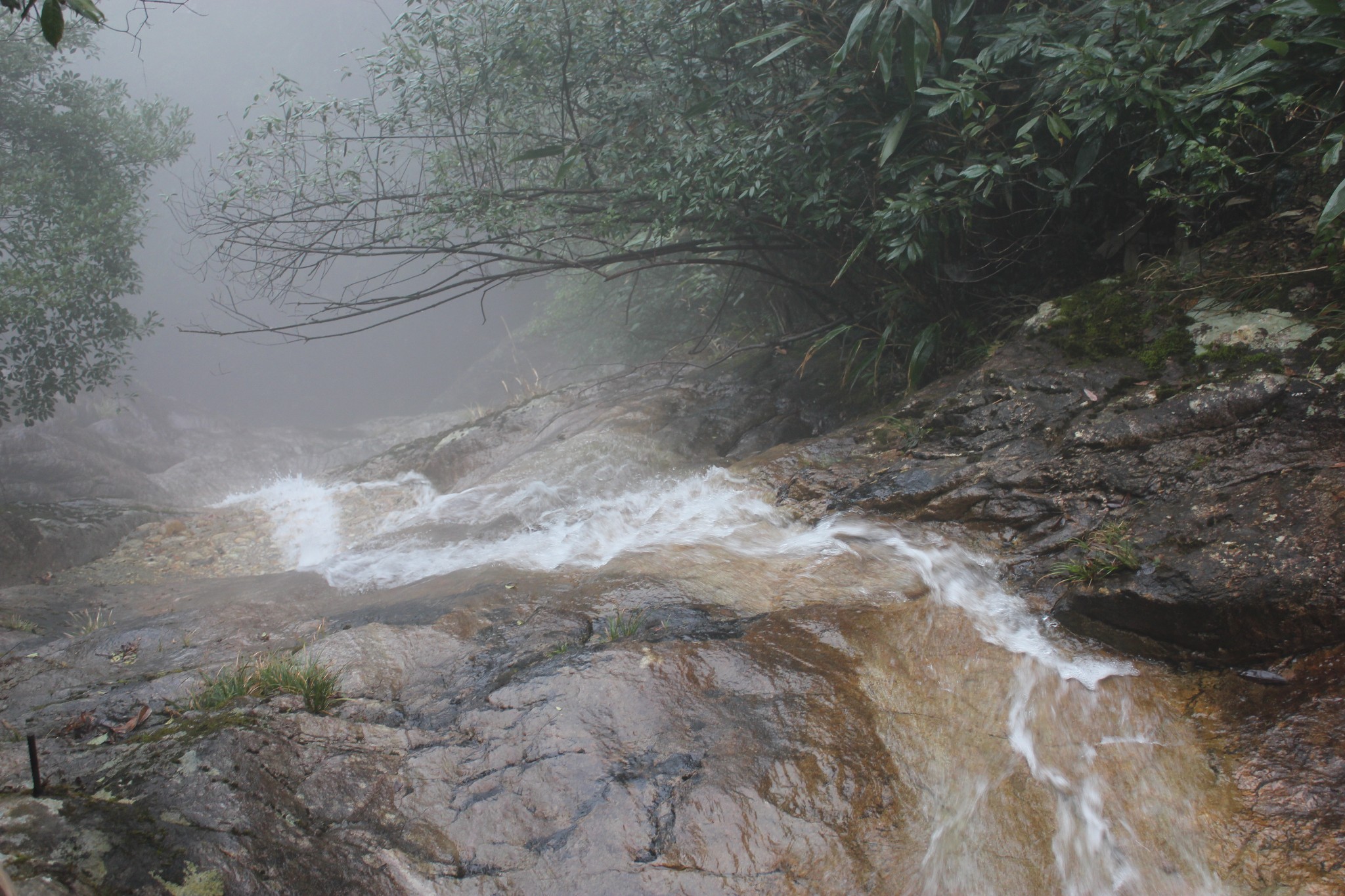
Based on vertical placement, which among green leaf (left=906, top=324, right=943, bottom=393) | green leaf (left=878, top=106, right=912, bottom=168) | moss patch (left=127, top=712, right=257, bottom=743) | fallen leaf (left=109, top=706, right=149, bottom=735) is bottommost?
fallen leaf (left=109, top=706, right=149, bottom=735)

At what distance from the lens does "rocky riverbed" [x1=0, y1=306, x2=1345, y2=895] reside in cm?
212

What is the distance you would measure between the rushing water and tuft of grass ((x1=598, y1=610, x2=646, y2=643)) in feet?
1.58

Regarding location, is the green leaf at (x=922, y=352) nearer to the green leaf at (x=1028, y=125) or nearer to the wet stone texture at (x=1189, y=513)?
the wet stone texture at (x=1189, y=513)

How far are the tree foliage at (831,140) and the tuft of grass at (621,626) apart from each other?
2.42 meters

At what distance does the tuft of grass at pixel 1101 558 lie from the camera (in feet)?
10.4

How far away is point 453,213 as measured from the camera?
19.2ft

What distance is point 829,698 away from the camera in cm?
279

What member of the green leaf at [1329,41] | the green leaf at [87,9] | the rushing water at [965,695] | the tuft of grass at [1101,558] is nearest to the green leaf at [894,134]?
the green leaf at [1329,41]

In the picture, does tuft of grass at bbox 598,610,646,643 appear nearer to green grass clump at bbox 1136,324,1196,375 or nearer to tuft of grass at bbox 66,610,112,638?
green grass clump at bbox 1136,324,1196,375

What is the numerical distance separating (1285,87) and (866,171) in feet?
8.08

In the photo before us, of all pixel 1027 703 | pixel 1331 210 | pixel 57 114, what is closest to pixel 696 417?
pixel 1027 703

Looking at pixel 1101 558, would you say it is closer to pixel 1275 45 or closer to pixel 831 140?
pixel 1275 45

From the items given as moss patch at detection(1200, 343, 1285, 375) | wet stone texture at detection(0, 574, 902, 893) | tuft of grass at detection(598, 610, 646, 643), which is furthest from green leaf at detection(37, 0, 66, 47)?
moss patch at detection(1200, 343, 1285, 375)

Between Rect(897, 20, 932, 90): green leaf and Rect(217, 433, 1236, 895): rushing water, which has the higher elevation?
Rect(897, 20, 932, 90): green leaf
